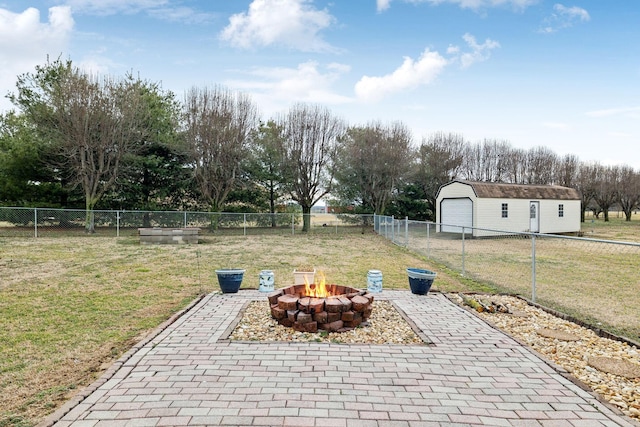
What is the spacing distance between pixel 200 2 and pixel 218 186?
10974 millimetres

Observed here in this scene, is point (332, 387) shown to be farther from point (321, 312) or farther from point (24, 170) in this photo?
point (24, 170)

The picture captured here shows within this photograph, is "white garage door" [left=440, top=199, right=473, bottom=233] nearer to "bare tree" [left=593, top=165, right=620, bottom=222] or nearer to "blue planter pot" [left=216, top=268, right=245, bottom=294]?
"blue planter pot" [left=216, top=268, right=245, bottom=294]

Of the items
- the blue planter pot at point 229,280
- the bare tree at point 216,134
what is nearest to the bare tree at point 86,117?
the bare tree at point 216,134

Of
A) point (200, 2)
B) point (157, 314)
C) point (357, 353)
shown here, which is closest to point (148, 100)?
point (200, 2)

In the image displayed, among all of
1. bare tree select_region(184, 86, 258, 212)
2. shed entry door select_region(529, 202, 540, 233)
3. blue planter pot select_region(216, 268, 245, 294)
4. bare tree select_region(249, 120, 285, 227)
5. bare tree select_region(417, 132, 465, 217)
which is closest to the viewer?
blue planter pot select_region(216, 268, 245, 294)

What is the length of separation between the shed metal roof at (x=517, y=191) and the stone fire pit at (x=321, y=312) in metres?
16.6

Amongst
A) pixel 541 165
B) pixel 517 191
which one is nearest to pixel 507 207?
pixel 517 191

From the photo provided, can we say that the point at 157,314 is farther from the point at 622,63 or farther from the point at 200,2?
the point at 622,63

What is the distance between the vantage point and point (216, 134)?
19484mm

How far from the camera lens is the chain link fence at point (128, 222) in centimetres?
1672

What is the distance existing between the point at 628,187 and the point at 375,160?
3388 centimetres

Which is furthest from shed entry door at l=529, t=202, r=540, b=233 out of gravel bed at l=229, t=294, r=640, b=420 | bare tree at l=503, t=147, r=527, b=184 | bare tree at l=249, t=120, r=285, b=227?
gravel bed at l=229, t=294, r=640, b=420

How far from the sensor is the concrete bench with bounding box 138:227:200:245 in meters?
14.3

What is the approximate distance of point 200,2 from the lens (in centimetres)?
1067
